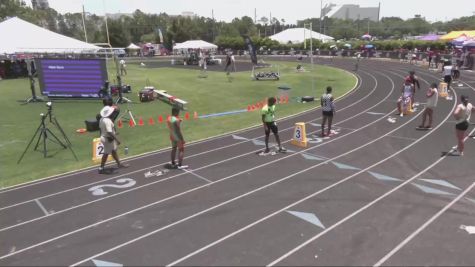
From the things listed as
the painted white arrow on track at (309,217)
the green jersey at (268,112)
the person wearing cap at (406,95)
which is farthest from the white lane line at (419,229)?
the person wearing cap at (406,95)

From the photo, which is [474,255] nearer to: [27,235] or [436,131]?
[27,235]

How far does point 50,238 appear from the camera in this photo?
8.63 m

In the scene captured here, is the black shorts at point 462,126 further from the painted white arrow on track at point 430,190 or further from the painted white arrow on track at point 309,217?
the painted white arrow on track at point 309,217

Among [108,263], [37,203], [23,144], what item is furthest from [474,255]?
[23,144]

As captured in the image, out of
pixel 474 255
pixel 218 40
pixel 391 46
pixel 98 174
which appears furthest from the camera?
pixel 218 40

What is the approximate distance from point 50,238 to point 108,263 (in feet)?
6.30

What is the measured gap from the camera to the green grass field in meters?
14.2

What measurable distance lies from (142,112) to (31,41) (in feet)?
40.9

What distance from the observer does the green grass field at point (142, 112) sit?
14.2m

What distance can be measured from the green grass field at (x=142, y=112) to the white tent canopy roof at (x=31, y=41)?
3518 mm

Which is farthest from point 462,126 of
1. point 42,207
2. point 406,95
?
point 42,207

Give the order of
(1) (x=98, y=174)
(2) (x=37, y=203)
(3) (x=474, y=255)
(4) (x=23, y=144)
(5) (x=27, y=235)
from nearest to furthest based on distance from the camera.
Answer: (3) (x=474, y=255) → (5) (x=27, y=235) → (2) (x=37, y=203) → (1) (x=98, y=174) → (4) (x=23, y=144)

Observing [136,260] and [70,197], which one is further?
[70,197]

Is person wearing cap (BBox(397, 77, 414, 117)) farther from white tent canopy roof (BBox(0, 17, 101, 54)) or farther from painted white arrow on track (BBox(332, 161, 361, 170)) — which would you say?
white tent canopy roof (BBox(0, 17, 101, 54))
